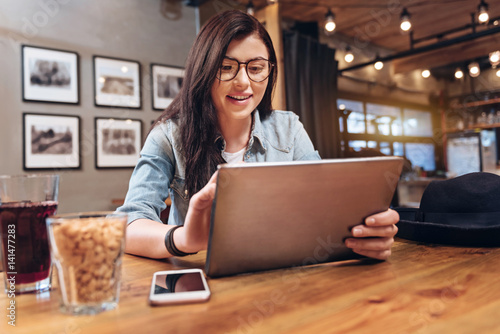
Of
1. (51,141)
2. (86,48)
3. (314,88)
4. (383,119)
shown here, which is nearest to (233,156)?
(51,141)

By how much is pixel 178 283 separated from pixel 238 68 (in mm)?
807

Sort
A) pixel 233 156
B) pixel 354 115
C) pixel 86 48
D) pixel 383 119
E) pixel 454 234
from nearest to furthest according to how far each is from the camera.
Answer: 1. pixel 454 234
2. pixel 233 156
3. pixel 86 48
4. pixel 354 115
5. pixel 383 119

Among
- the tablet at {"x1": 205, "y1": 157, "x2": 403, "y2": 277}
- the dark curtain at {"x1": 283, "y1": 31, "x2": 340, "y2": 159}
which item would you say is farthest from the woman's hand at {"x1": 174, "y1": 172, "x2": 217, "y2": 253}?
the dark curtain at {"x1": 283, "y1": 31, "x2": 340, "y2": 159}

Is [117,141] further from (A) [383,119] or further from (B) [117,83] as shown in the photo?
(A) [383,119]

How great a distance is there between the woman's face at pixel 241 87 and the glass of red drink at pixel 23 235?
0.72m

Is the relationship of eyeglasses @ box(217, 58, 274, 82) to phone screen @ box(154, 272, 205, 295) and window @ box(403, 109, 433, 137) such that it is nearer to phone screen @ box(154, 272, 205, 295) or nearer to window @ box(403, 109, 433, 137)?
phone screen @ box(154, 272, 205, 295)

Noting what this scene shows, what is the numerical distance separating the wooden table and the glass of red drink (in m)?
0.03

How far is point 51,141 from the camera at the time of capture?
3.11m

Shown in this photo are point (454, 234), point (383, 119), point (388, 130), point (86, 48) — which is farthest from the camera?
point (388, 130)

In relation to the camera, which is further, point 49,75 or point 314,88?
point 314,88

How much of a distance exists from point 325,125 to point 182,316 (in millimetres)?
4398

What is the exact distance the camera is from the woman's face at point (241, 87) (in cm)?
124

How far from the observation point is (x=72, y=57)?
323 cm

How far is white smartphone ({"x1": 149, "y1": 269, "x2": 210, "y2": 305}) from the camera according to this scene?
0.54 meters
